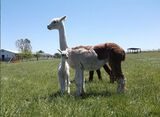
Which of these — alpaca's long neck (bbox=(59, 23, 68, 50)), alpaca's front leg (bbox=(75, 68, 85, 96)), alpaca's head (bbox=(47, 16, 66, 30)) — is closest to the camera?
alpaca's front leg (bbox=(75, 68, 85, 96))

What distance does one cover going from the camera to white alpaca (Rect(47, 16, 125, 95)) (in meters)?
11.4

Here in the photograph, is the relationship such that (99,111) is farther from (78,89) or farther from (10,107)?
(78,89)

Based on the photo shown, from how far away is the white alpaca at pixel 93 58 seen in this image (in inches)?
447

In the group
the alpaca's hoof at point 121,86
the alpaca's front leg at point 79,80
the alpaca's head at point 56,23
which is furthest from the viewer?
the alpaca's head at point 56,23

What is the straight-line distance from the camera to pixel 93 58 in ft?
38.1

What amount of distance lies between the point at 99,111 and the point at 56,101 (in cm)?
185

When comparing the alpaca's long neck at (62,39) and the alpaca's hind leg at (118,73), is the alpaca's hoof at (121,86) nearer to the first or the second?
the alpaca's hind leg at (118,73)

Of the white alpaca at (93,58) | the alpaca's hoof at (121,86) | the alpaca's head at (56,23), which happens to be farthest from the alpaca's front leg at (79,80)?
the alpaca's head at (56,23)

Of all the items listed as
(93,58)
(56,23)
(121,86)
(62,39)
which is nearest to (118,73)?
(121,86)

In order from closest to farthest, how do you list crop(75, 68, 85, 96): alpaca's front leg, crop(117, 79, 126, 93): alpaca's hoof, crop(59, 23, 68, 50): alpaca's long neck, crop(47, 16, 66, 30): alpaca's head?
1. crop(117, 79, 126, 93): alpaca's hoof
2. crop(75, 68, 85, 96): alpaca's front leg
3. crop(59, 23, 68, 50): alpaca's long neck
4. crop(47, 16, 66, 30): alpaca's head

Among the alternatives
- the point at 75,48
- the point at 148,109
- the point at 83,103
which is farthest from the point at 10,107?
the point at 75,48

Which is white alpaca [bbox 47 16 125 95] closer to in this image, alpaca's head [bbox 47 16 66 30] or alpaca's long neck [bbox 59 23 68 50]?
alpaca's long neck [bbox 59 23 68 50]

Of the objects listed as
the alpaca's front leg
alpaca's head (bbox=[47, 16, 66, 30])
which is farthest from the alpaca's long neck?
the alpaca's front leg

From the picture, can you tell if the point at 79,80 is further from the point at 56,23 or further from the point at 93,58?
the point at 56,23
